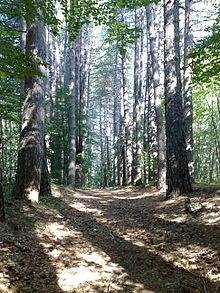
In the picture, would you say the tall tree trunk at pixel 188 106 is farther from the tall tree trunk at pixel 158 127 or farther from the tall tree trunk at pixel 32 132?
the tall tree trunk at pixel 32 132

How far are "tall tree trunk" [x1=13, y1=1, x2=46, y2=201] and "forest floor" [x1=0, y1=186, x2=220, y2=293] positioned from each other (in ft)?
2.10

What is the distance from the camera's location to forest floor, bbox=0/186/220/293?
14.5ft

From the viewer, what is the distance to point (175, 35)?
10711 millimetres

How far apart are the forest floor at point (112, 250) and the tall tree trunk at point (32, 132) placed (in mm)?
641

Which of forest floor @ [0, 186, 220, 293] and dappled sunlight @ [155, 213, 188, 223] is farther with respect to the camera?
dappled sunlight @ [155, 213, 188, 223]

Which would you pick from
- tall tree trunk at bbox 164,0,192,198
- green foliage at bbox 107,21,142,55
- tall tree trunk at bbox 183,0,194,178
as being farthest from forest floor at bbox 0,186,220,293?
tall tree trunk at bbox 183,0,194,178

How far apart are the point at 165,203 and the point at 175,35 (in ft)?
17.5

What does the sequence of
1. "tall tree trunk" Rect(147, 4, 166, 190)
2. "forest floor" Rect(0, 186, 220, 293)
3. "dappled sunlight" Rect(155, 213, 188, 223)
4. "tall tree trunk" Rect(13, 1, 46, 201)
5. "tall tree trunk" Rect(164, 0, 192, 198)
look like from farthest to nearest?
"tall tree trunk" Rect(147, 4, 166, 190)
"tall tree trunk" Rect(164, 0, 192, 198)
"tall tree trunk" Rect(13, 1, 46, 201)
"dappled sunlight" Rect(155, 213, 188, 223)
"forest floor" Rect(0, 186, 220, 293)

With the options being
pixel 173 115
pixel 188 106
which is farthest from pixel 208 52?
pixel 188 106

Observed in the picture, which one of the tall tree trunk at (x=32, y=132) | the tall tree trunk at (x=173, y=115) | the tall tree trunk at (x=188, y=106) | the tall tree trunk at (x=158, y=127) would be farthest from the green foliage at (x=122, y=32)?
the tall tree trunk at (x=158, y=127)

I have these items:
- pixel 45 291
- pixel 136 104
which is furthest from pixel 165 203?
pixel 136 104

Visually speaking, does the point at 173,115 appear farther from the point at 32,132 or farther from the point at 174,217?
the point at 32,132

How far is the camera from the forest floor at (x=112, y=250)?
443cm

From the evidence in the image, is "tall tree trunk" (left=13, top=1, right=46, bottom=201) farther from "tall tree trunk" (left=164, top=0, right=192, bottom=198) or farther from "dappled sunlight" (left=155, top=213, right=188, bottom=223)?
"tall tree trunk" (left=164, top=0, right=192, bottom=198)
